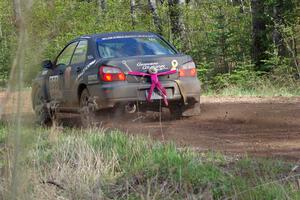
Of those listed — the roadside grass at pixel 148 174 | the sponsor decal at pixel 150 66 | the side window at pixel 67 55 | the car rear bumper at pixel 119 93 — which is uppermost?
the side window at pixel 67 55

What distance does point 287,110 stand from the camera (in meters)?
9.09

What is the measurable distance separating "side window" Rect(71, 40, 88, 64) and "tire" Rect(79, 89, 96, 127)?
2.02ft

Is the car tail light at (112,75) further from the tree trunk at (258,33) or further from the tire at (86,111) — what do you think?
the tree trunk at (258,33)

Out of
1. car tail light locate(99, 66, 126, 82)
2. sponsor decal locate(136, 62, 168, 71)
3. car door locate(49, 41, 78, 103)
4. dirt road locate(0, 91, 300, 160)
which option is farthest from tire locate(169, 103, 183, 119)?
car door locate(49, 41, 78, 103)

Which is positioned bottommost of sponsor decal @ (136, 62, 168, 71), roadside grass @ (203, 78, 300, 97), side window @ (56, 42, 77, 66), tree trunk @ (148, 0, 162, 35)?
roadside grass @ (203, 78, 300, 97)

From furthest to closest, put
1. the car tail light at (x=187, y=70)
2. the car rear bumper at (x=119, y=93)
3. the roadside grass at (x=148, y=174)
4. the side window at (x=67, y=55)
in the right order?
1. the side window at (x=67, y=55)
2. the car tail light at (x=187, y=70)
3. the car rear bumper at (x=119, y=93)
4. the roadside grass at (x=148, y=174)

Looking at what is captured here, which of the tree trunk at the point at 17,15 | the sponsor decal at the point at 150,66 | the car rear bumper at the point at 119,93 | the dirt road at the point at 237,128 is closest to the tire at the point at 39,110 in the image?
the tree trunk at the point at 17,15

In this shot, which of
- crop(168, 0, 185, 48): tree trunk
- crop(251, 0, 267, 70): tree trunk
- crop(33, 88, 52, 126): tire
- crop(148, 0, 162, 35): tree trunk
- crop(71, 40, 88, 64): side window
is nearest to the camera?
crop(33, 88, 52, 126): tire

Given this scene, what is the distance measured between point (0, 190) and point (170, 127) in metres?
4.94

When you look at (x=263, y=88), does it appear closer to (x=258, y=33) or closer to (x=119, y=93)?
(x=258, y=33)

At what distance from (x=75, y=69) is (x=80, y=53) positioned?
32cm

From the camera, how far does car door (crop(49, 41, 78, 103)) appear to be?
978 cm

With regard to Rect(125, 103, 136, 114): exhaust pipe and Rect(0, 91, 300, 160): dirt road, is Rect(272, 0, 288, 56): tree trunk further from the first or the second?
Rect(125, 103, 136, 114): exhaust pipe

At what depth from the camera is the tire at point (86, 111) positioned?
8352 millimetres
